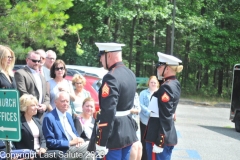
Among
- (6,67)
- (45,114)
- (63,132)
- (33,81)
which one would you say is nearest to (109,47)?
(6,67)

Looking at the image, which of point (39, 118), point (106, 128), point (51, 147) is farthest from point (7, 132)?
point (39, 118)

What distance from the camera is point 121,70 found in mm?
4590

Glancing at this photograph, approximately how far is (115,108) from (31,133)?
182 centimetres

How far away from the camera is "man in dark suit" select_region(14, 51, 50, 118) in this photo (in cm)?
629

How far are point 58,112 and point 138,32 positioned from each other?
27.6 metres

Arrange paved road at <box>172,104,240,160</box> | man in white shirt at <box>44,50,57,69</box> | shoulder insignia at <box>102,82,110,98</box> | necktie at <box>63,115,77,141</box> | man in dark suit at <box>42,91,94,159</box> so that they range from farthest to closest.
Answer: paved road at <box>172,104,240,160</box>, man in white shirt at <box>44,50,57,69</box>, necktie at <box>63,115,77,141</box>, man in dark suit at <box>42,91,94,159</box>, shoulder insignia at <box>102,82,110,98</box>

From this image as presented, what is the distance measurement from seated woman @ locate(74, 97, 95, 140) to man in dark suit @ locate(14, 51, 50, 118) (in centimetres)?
55

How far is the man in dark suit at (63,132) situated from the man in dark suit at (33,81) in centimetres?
39

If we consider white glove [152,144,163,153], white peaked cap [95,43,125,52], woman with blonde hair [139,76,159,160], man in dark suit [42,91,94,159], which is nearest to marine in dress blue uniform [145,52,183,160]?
white glove [152,144,163,153]

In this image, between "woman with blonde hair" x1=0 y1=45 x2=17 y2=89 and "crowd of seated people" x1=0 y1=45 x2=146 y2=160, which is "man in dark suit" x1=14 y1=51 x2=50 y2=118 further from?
"woman with blonde hair" x1=0 y1=45 x2=17 y2=89

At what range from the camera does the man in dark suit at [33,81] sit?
20.6ft

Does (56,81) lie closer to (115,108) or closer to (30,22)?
(115,108)

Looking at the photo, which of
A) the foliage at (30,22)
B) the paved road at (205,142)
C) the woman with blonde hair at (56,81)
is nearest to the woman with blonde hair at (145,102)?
the woman with blonde hair at (56,81)

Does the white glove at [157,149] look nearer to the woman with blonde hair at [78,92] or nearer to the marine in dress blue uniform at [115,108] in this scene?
the marine in dress blue uniform at [115,108]
